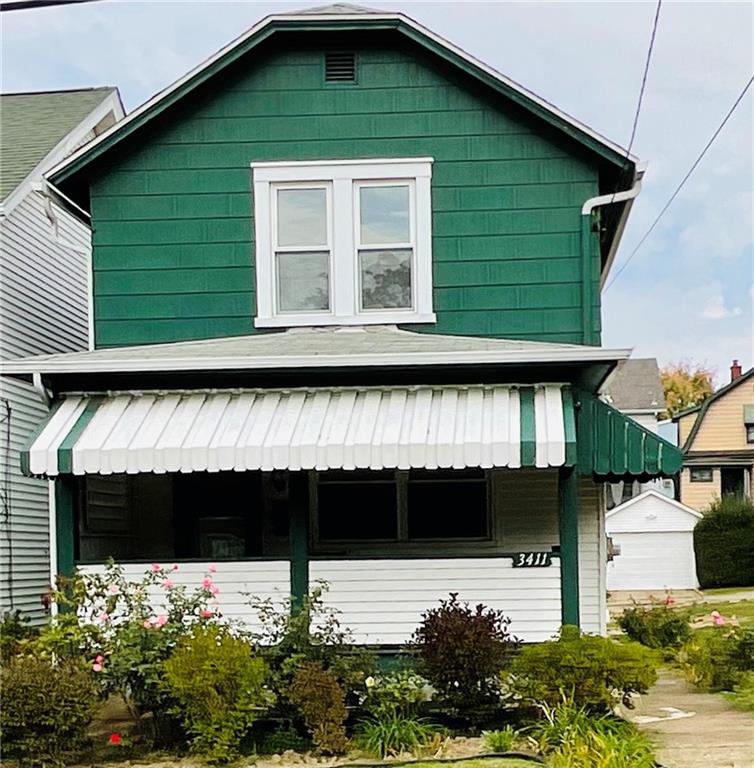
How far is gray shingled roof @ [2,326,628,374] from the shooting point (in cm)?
1005

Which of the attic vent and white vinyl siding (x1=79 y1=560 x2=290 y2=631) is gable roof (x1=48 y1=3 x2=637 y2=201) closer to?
the attic vent

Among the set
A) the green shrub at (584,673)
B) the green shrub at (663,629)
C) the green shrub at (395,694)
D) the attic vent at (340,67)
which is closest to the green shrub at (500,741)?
the green shrub at (584,673)

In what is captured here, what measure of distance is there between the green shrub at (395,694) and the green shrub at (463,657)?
126mm

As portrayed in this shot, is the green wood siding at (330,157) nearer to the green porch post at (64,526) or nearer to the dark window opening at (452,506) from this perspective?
the dark window opening at (452,506)

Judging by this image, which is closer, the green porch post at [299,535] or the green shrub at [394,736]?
Answer: the green shrub at [394,736]

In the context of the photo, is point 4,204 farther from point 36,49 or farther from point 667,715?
point 667,715

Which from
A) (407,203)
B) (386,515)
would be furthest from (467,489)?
(407,203)

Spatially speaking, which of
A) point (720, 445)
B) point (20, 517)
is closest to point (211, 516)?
point (20, 517)

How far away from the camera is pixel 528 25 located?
1250cm

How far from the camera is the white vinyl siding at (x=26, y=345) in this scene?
14984mm

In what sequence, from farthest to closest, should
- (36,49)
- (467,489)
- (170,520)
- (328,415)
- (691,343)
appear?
(691,343)
(36,49)
(170,520)
(467,489)
(328,415)

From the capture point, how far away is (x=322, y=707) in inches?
350

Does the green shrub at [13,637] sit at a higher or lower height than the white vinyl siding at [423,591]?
lower

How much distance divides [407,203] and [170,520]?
14.6ft
